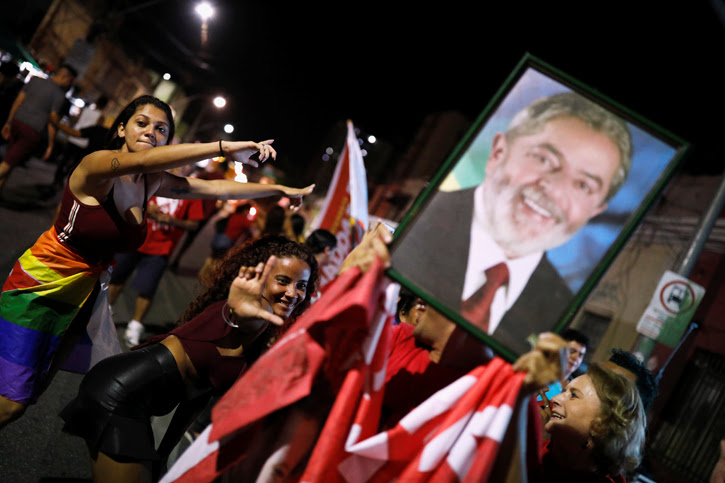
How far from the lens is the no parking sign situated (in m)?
6.22

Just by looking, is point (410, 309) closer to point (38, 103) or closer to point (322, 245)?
point (322, 245)

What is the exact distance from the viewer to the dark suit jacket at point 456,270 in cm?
141

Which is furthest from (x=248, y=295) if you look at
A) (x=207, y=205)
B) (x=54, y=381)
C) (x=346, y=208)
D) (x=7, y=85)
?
(x=7, y=85)

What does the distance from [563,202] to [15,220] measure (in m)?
7.24

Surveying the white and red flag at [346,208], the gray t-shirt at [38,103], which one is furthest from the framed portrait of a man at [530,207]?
the gray t-shirt at [38,103]

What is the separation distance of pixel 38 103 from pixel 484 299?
6.67m

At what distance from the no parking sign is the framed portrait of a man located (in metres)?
5.77

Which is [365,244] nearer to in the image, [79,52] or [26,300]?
[26,300]

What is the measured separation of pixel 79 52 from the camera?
15680 mm

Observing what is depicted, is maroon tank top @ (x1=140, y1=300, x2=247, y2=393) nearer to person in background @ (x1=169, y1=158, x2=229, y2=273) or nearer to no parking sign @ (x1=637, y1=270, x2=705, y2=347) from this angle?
person in background @ (x1=169, y1=158, x2=229, y2=273)

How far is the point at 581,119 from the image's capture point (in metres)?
1.50

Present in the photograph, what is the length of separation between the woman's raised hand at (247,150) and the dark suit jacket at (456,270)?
932 mm

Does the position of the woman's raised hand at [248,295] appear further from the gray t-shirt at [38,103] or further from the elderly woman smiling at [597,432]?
the gray t-shirt at [38,103]

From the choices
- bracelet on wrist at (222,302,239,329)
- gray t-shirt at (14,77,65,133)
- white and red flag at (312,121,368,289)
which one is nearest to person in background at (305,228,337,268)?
white and red flag at (312,121,368,289)
